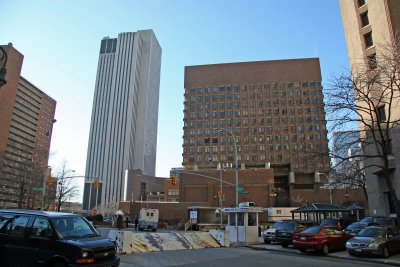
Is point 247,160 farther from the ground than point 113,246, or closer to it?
farther from the ground

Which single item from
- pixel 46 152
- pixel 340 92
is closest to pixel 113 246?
pixel 340 92

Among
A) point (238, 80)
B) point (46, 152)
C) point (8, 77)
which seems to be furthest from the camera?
point (238, 80)

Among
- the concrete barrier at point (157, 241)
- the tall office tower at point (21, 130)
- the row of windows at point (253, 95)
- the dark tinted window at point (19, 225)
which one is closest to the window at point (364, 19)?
the concrete barrier at point (157, 241)

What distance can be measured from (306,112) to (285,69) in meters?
16.9

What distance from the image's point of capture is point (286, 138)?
10994 centimetres

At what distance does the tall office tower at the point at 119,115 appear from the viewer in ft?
547

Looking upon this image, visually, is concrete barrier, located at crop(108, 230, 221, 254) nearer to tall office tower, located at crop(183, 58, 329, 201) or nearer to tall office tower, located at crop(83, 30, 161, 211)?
tall office tower, located at crop(183, 58, 329, 201)

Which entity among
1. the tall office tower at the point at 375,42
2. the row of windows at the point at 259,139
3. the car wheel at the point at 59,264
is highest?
the row of windows at the point at 259,139

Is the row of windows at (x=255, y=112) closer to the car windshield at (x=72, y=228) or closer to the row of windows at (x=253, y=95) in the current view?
the row of windows at (x=253, y=95)

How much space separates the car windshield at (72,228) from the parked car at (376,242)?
14.1 meters

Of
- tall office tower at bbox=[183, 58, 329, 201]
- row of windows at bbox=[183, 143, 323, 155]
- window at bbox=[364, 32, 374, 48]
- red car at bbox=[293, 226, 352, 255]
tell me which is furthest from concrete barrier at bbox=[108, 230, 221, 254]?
row of windows at bbox=[183, 143, 323, 155]

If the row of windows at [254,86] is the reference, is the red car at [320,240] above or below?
below

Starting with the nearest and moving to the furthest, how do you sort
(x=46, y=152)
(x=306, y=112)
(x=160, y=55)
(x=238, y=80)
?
(x=46, y=152)
(x=306, y=112)
(x=238, y=80)
(x=160, y=55)

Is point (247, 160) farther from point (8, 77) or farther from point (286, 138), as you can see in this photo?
point (8, 77)
